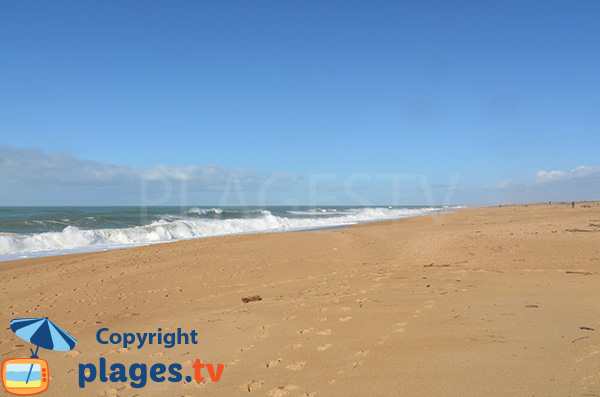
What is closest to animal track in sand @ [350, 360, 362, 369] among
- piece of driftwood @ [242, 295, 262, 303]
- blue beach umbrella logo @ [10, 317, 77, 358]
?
piece of driftwood @ [242, 295, 262, 303]

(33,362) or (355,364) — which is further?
(33,362)

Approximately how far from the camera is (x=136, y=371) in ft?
12.4

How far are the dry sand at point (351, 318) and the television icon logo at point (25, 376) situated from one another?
114mm

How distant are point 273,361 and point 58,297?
5.86m

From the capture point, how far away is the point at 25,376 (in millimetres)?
3924

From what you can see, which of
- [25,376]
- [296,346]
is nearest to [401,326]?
[296,346]

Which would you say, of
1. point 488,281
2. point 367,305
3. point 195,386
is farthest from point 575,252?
point 195,386

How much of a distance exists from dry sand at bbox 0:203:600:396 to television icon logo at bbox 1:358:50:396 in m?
0.11

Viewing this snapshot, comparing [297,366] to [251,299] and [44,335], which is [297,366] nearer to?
[251,299]

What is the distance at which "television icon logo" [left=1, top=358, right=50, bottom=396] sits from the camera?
3.55 metres

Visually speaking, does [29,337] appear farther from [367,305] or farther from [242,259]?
[242,259]

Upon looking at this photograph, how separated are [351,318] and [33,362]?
374 centimetres

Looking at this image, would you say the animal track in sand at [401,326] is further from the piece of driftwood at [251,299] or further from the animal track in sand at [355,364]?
the piece of driftwood at [251,299]

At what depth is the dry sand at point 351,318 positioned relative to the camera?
10.3 ft
